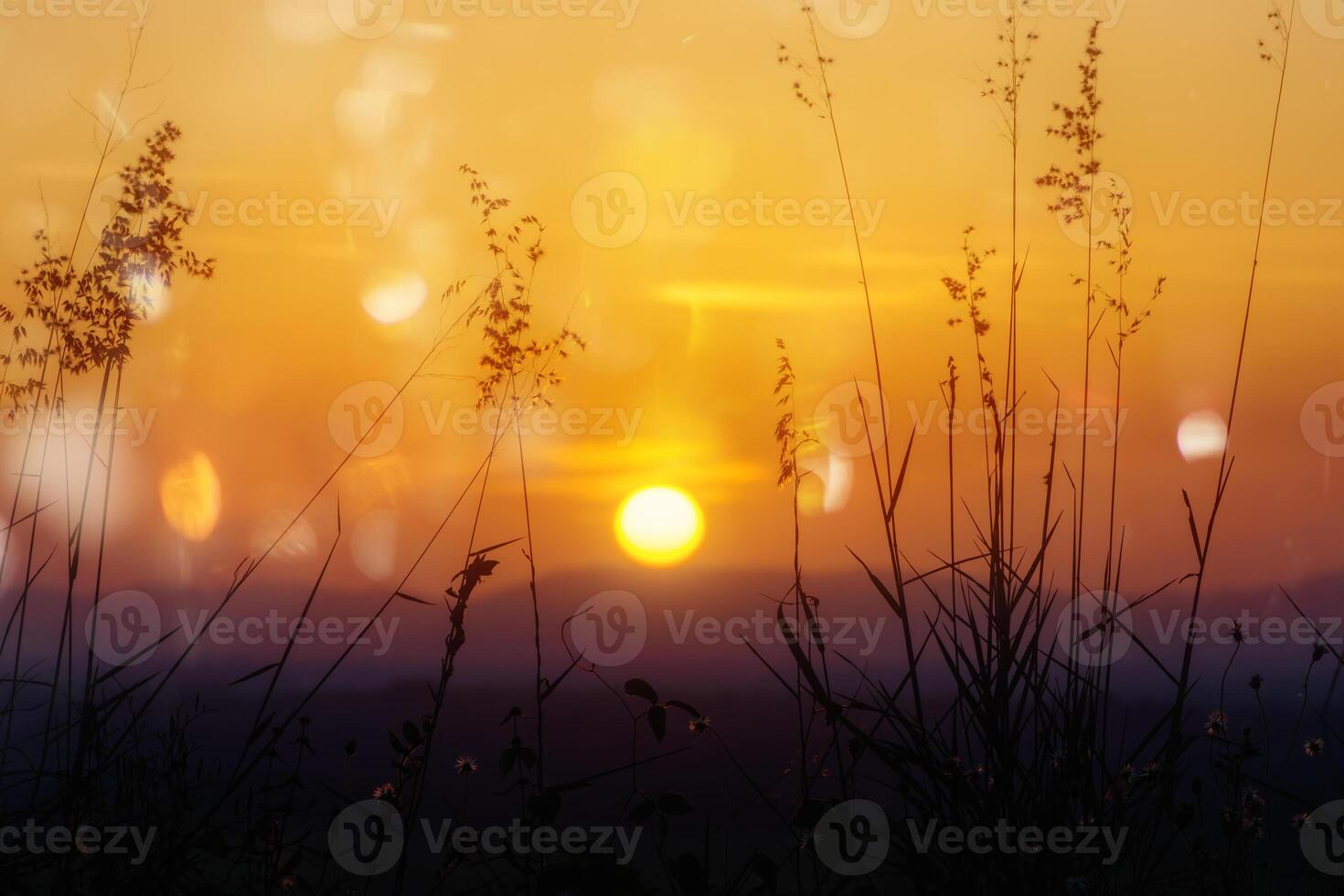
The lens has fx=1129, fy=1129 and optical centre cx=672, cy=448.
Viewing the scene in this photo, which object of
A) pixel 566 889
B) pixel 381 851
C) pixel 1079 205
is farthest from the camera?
pixel 1079 205

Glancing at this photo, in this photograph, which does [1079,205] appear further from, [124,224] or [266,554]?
[124,224]

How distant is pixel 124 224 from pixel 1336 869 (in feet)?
10.1

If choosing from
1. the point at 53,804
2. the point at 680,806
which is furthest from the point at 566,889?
the point at 53,804

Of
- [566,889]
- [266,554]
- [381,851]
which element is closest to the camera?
[566,889]

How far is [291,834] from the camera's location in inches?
98.6

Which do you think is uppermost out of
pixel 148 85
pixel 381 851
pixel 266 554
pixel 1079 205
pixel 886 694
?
pixel 148 85

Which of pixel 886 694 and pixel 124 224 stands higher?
pixel 124 224

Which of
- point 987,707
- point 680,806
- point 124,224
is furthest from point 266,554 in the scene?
point 987,707

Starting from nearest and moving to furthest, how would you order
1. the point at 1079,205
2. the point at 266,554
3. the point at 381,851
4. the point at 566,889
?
the point at 566,889 < the point at 381,851 < the point at 266,554 < the point at 1079,205

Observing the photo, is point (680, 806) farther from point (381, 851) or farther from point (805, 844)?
point (381, 851)

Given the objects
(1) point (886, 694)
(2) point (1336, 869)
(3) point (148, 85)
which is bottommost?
(2) point (1336, 869)

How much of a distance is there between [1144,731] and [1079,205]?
4.02 feet

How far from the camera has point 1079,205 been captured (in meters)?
2.71

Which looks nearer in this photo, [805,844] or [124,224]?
[805,844]
